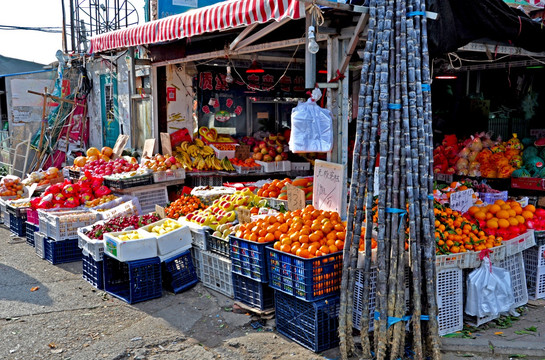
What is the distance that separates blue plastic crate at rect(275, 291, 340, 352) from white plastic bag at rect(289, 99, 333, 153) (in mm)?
1882

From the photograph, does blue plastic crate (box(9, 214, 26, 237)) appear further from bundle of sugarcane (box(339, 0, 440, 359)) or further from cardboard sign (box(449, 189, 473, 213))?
cardboard sign (box(449, 189, 473, 213))

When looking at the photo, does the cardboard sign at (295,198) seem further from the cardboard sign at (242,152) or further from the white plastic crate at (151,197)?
the cardboard sign at (242,152)

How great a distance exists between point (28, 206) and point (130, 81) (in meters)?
3.79

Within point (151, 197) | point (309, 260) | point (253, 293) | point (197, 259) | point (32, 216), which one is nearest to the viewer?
point (309, 260)

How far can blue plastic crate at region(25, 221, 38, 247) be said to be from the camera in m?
8.93

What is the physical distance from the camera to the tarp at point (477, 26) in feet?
17.8

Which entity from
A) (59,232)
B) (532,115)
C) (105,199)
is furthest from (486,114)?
(59,232)

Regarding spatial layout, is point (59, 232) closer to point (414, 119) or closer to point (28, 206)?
point (28, 206)

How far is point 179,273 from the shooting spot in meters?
6.64

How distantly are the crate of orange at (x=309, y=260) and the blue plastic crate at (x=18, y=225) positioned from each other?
6.50 m

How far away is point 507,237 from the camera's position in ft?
19.0

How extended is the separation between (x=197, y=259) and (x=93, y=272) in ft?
4.75

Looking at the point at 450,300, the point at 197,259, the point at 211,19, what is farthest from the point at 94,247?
the point at 450,300

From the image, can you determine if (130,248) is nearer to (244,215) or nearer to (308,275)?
(244,215)
